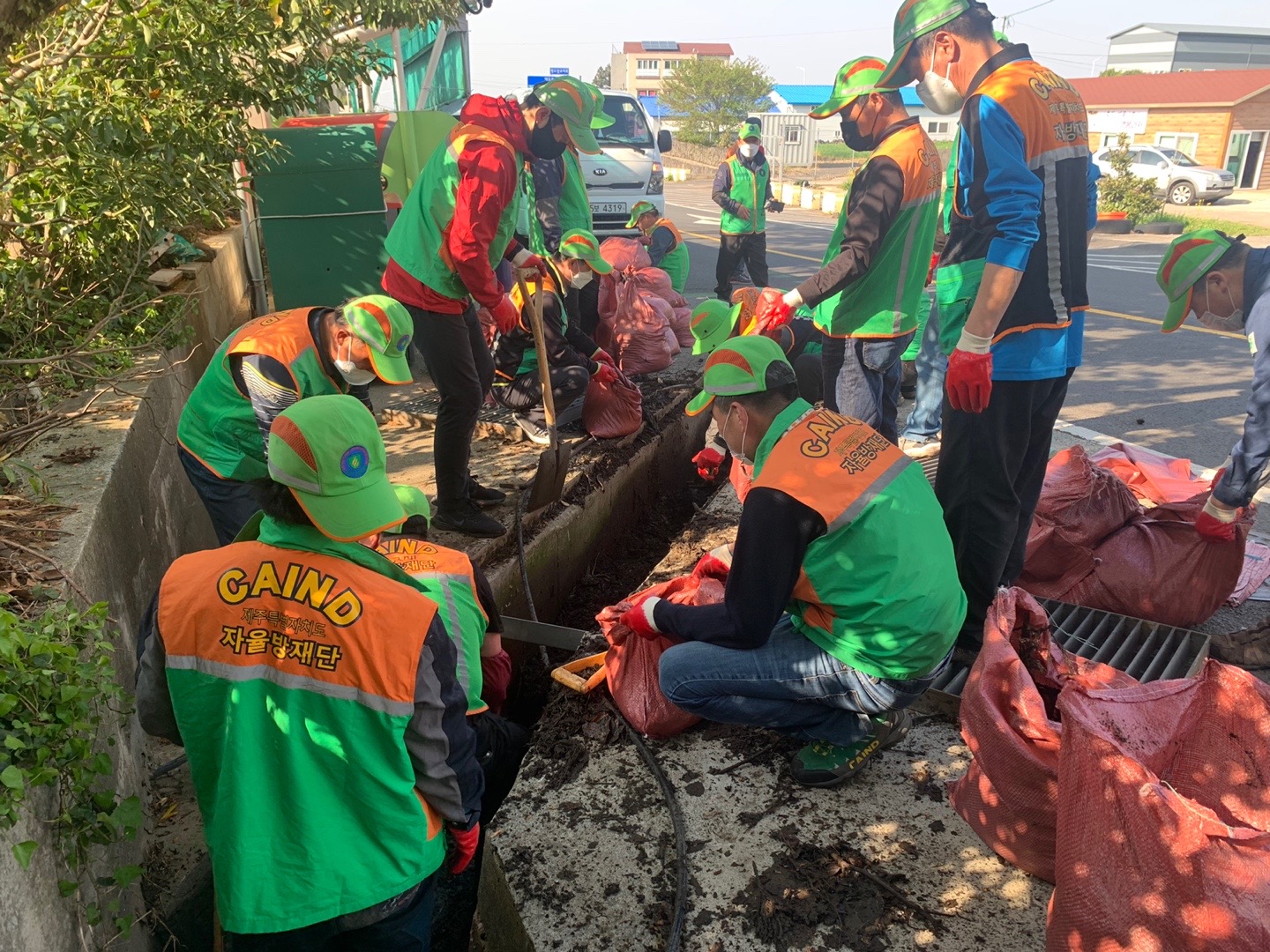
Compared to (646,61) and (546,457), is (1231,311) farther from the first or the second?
(646,61)

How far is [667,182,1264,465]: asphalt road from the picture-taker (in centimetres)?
570

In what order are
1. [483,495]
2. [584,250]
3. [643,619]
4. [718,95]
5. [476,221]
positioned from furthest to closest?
[718,95]
[584,250]
[483,495]
[476,221]
[643,619]

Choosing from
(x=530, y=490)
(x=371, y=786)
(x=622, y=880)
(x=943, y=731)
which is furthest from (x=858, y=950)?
(x=530, y=490)

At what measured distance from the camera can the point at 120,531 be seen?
2.76 metres

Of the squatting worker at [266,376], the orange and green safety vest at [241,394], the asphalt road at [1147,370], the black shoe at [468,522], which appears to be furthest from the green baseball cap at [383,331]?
the asphalt road at [1147,370]

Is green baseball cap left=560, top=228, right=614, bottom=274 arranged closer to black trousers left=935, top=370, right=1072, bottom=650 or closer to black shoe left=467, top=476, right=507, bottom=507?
black shoe left=467, top=476, right=507, bottom=507

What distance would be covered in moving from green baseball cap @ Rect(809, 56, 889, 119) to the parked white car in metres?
20.4

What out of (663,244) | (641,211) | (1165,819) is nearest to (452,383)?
(1165,819)

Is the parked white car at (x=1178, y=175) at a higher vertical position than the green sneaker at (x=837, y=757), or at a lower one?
higher

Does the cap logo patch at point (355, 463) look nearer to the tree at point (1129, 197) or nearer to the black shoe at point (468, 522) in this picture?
the black shoe at point (468, 522)

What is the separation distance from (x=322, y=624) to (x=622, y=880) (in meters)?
1.07

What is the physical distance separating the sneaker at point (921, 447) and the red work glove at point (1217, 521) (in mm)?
1648

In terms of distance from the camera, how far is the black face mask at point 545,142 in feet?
13.2

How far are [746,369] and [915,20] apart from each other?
1.46 meters
